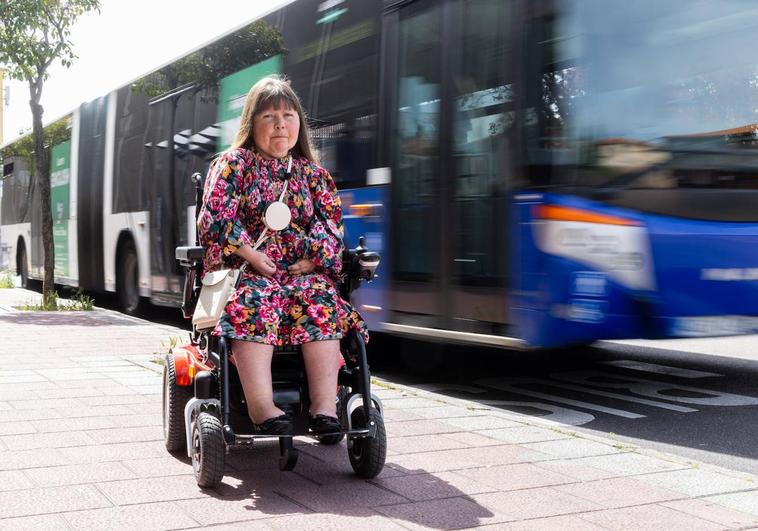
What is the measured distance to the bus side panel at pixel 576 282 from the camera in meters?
6.11

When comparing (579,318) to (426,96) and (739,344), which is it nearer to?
(426,96)

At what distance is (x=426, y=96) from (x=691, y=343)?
15.7 feet

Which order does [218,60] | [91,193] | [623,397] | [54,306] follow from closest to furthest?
[623,397]
[218,60]
[54,306]
[91,193]

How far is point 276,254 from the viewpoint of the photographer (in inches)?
170

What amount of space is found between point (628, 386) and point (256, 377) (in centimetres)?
436

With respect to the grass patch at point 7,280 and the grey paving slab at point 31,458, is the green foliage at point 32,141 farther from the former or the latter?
the grey paving slab at point 31,458

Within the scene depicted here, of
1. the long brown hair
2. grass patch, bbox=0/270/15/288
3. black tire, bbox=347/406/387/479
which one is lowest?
grass patch, bbox=0/270/15/288

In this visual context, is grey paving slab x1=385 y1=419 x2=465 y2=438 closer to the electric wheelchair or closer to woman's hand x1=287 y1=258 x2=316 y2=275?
the electric wheelchair

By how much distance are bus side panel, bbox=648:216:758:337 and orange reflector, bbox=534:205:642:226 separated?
214mm

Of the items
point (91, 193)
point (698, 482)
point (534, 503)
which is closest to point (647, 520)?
point (534, 503)

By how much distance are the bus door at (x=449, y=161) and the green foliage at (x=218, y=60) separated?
7.85 feet

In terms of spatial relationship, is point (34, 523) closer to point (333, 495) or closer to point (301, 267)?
point (333, 495)

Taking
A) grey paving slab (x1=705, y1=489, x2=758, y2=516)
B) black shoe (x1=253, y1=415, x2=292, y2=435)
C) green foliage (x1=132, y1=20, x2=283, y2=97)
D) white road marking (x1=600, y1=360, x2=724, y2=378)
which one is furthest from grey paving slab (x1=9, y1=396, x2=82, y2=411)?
white road marking (x1=600, y1=360, x2=724, y2=378)

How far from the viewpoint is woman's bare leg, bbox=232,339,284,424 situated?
400 cm
